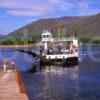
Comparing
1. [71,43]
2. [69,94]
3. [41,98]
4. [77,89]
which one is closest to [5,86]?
[41,98]

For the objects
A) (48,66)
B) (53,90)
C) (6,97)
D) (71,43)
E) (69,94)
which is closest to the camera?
(6,97)

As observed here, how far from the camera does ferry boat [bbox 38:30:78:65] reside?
79.4 meters

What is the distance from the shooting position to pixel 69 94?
119ft

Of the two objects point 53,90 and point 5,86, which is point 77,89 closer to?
point 53,90

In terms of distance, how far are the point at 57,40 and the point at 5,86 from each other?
207 ft

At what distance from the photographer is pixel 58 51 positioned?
86.0 m

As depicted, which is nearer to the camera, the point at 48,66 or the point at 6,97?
the point at 6,97

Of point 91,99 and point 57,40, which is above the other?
point 57,40

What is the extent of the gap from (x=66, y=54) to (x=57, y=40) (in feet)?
44.2

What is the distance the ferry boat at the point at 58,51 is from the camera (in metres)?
79.4

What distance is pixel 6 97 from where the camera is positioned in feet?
83.6

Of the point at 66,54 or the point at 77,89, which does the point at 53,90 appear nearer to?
the point at 77,89

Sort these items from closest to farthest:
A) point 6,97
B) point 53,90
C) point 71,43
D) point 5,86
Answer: point 6,97 < point 5,86 < point 53,90 < point 71,43

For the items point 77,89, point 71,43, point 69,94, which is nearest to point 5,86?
point 69,94
